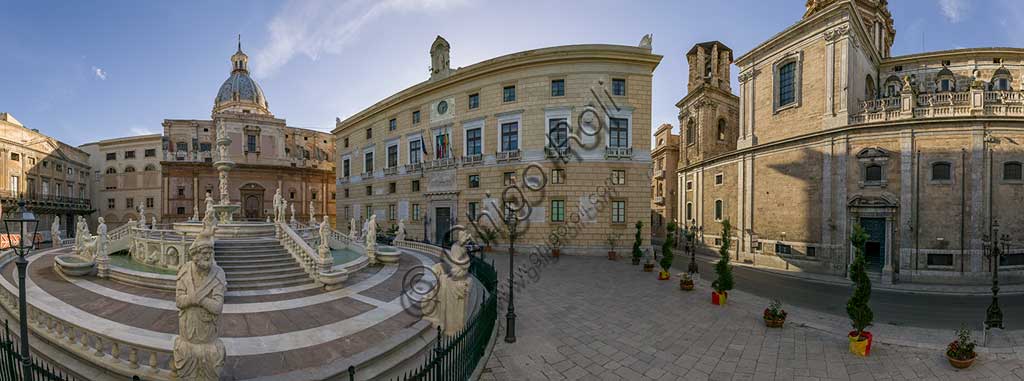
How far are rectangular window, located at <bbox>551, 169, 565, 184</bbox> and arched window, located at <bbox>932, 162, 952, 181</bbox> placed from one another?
1878 centimetres

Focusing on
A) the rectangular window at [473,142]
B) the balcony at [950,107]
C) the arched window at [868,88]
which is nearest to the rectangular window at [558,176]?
the rectangular window at [473,142]

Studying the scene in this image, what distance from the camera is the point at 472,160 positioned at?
25.5m

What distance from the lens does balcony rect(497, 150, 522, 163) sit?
24.0m

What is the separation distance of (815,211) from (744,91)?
9.70 m

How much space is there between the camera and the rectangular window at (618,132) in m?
23.0

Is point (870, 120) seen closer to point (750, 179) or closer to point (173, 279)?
point (750, 179)

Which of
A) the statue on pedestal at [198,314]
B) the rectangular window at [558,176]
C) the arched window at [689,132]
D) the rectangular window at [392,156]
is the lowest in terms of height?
the statue on pedestal at [198,314]

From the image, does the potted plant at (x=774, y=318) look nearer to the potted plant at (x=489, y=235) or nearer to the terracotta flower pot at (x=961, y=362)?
the terracotta flower pot at (x=961, y=362)

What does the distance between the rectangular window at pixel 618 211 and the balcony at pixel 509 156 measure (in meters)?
6.76

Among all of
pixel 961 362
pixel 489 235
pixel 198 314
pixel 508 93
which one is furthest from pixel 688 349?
pixel 508 93

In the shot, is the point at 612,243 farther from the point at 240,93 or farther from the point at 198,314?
the point at 240,93

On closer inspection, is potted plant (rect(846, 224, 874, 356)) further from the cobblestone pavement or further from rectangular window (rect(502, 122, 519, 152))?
rectangular window (rect(502, 122, 519, 152))

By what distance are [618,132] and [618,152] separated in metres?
1.42

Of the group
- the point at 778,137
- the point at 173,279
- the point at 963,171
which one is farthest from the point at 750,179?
the point at 173,279
